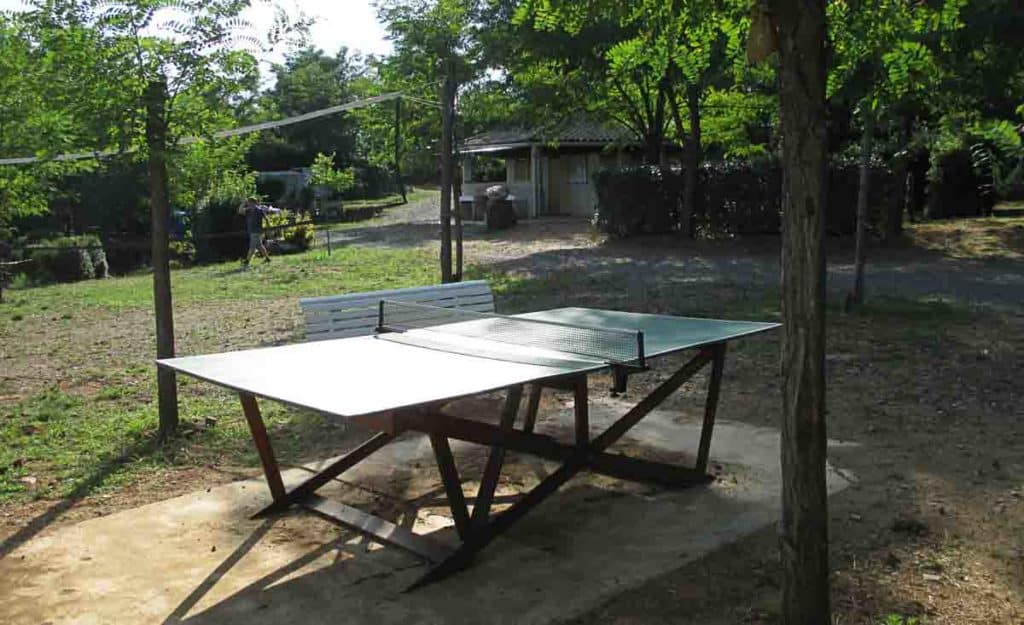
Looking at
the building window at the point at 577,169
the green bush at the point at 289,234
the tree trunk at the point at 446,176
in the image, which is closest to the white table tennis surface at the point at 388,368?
the tree trunk at the point at 446,176

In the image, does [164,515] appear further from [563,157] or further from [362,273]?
[563,157]

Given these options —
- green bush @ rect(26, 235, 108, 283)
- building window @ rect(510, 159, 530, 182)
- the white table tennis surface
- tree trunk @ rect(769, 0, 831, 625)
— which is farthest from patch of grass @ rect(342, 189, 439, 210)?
tree trunk @ rect(769, 0, 831, 625)

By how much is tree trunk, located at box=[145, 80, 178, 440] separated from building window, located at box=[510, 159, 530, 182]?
28.6 m

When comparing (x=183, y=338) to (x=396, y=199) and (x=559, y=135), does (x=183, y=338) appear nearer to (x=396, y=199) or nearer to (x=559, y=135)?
(x=559, y=135)

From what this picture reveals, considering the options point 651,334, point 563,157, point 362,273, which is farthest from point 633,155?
point 651,334

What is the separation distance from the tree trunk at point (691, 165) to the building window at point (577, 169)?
38.9ft

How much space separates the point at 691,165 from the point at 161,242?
14.7m

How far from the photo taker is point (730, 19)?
13.9ft

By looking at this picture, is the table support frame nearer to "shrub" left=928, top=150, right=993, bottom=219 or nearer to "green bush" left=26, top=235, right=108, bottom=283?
"green bush" left=26, top=235, right=108, bottom=283

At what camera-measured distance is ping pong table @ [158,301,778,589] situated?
155 inches

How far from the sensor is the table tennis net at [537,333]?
4.65 meters

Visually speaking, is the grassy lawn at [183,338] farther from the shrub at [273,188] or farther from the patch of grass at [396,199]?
the patch of grass at [396,199]

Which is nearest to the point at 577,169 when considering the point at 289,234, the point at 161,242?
the point at 289,234

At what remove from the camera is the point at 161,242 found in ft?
20.6
